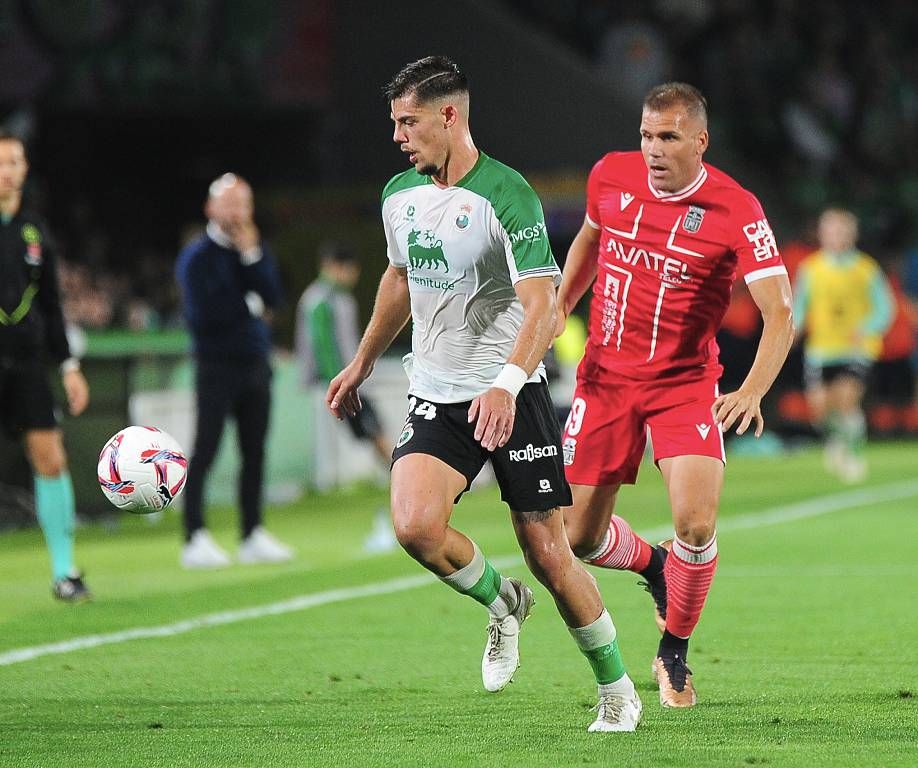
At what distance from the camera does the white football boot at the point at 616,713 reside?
631 centimetres

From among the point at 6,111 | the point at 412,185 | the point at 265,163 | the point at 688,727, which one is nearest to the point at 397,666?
the point at 688,727

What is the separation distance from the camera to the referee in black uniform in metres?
9.91

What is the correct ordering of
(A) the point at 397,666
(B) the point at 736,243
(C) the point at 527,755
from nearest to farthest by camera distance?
(C) the point at 527,755, (B) the point at 736,243, (A) the point at 397,666

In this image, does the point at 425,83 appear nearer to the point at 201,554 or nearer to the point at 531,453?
the point at 531,453

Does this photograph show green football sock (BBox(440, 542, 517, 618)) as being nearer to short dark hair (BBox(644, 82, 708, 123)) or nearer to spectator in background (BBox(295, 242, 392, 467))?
short dark hair (BBox(644, 82, 708, 123))

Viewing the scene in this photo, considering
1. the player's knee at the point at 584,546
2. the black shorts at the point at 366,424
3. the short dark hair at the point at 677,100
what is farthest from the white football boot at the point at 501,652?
the black shorts at the point at 366,424

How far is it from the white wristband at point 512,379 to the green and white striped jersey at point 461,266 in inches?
14.2

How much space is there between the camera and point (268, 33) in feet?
77.0

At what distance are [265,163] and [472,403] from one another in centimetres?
2184

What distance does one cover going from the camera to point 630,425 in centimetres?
735

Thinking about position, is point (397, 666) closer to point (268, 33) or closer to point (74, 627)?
point (74, 627)

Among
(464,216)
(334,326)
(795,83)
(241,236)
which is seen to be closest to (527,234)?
(464,216)

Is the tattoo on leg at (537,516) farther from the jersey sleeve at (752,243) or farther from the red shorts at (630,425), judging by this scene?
the jersey sleeve at (752,243)

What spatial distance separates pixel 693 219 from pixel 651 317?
1.41 ft
